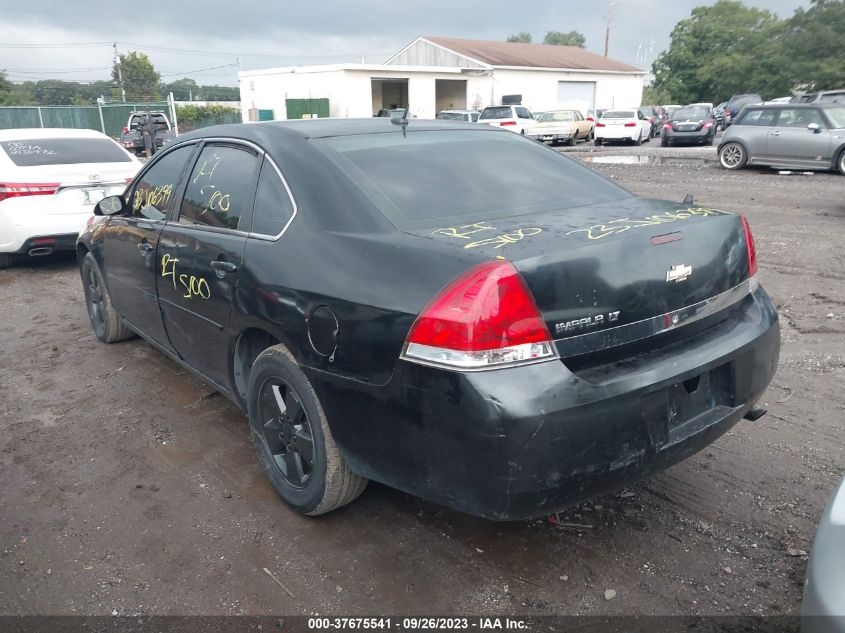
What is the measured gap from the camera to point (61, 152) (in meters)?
8.02

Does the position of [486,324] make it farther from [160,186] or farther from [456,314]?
[160,186]

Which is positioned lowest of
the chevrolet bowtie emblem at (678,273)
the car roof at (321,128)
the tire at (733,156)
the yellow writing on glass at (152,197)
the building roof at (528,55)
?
the tire at (733,156)

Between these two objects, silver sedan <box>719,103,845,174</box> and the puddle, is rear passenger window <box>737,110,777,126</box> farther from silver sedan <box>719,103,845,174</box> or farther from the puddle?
the puddle

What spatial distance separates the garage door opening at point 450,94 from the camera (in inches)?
1582

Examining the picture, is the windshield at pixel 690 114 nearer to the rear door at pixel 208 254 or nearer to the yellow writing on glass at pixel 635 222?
the yellow writing on glass at pixel 635 222

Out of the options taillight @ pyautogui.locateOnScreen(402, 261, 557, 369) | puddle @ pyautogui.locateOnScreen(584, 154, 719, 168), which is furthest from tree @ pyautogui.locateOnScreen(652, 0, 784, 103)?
taillight @ pyautogui.locateOnScreen(402, 261, 557, 369)

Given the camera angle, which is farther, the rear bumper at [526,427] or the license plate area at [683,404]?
the license plate area at [683,404]

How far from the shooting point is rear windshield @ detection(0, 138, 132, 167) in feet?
25.4

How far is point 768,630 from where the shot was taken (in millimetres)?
2344

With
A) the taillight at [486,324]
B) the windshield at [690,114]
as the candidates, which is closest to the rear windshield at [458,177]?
the taillight at [486,324]

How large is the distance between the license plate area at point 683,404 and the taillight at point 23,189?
7333 mm

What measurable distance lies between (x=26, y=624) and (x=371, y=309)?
1.74 metres

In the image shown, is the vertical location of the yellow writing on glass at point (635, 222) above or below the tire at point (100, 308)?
above

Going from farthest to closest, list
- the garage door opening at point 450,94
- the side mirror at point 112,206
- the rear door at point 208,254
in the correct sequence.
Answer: the garage door opening at point 450,94 < the side mirror at point 112,206 < the rear door at point 208,254
